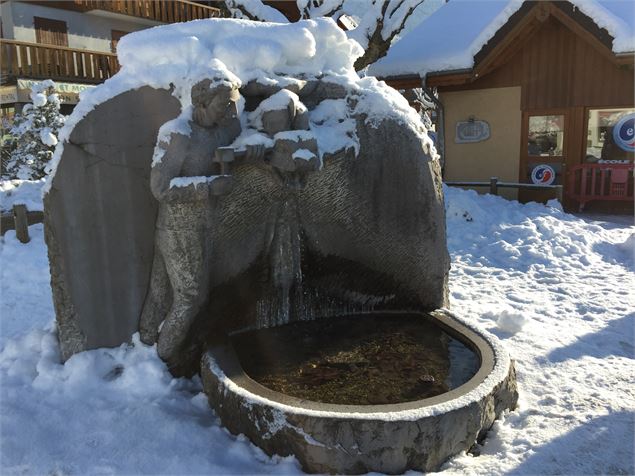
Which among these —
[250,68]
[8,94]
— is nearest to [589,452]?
[250,68]

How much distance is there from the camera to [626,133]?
11.0 meters

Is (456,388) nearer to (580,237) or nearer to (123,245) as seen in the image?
(123,245)

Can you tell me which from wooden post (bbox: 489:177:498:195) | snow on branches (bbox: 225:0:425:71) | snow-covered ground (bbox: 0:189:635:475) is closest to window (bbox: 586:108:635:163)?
wooden post (bbox: 489:177:498:195)

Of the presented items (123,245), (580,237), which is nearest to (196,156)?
(123,245)

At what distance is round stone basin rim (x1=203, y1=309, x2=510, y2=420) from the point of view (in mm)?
2709

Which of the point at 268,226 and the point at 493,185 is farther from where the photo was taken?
the point at 493,185

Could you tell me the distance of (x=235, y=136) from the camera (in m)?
3.49

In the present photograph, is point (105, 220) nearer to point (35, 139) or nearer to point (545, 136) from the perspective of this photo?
point (35, 139)

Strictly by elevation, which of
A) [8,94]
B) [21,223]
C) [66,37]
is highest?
[66,37]

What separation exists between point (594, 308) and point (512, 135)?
741 cm

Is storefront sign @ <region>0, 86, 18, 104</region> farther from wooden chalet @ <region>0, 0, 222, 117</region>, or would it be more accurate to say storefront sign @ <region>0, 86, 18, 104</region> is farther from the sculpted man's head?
the sculpted man's head

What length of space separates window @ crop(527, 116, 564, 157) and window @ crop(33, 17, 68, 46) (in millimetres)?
13167

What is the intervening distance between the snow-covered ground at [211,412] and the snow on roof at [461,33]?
21.4 ft

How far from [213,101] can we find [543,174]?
984 centimetres
